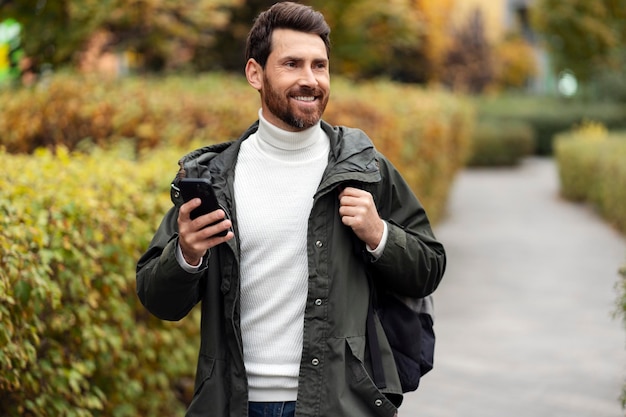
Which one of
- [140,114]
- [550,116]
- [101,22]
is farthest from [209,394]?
[550,116]

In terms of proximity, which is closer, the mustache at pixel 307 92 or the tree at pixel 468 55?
the mustache at pixel 307 92

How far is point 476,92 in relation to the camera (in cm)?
3347

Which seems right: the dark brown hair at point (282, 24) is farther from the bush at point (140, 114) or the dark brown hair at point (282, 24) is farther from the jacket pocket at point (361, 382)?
the bush at point (140, 114)

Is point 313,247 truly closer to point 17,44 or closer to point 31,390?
point 31,390

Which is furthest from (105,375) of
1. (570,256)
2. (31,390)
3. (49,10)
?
(570,256)

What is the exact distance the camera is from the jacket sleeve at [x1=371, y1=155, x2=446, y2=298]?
2.89 m

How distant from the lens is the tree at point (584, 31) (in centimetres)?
3331

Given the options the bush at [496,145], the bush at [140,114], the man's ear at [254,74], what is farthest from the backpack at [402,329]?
the bush at [496,145]

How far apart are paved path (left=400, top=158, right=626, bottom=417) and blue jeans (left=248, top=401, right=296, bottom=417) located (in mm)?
3206

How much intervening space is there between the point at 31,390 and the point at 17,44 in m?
8.22

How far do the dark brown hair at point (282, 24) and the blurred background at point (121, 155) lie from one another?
49.2 inches

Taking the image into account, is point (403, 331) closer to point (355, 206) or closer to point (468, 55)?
point (355, 206)

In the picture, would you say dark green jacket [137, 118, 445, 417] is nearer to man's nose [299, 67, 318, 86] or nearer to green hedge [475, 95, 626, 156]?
man's nose [299, 67, 318, 86]

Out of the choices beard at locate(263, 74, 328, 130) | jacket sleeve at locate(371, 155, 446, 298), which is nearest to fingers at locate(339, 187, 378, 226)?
jacket sleeve at locate(371, 155, 446, 298)
